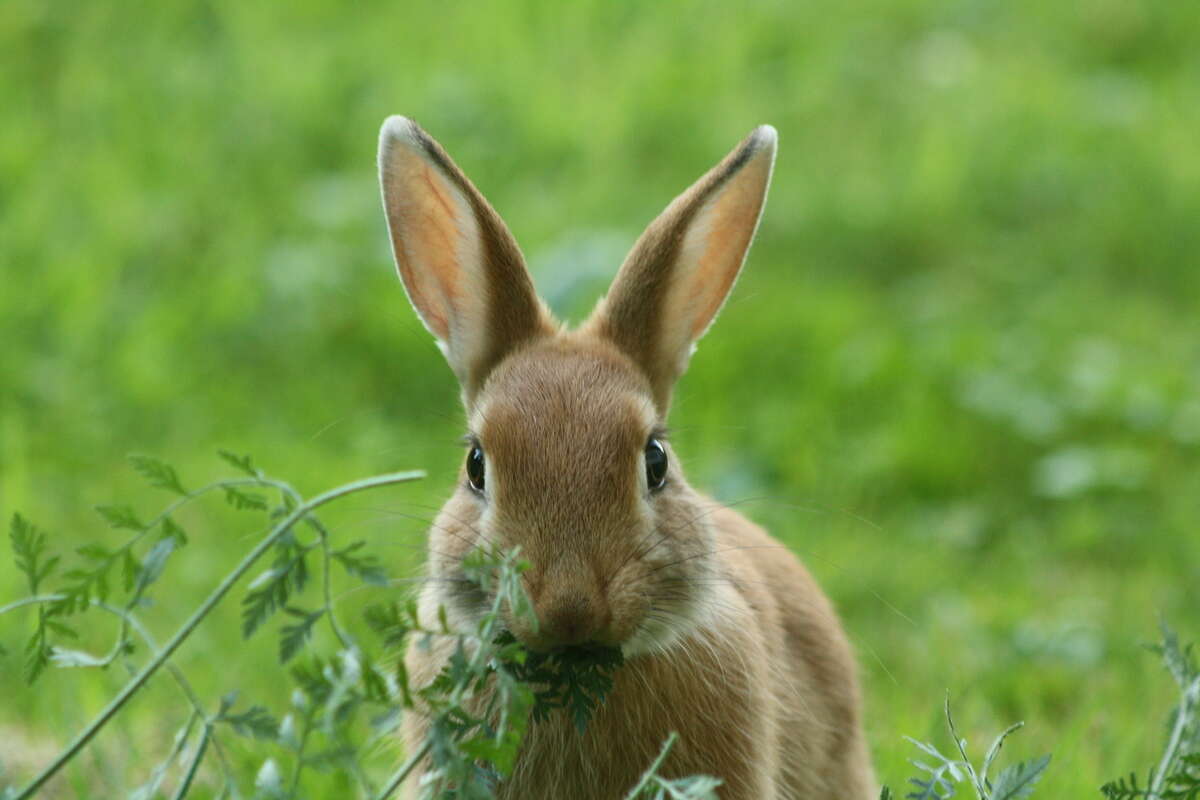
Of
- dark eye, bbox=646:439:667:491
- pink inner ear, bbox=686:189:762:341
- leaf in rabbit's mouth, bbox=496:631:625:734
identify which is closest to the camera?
leaf in rabbit's mouth, bbox=496:631:625:734

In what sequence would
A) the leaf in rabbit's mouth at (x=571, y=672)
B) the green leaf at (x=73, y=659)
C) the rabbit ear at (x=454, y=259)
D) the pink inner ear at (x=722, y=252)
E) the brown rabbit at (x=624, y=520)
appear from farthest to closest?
the pink inner ear at (x=722, y=252)
the rabbit ear at (x=454, y=259)
the brown rabbit at (x=624, y=520)
the leaf in rabbit's mouth at (x=571, y=672)
the green leaf at (x=73, y=659)

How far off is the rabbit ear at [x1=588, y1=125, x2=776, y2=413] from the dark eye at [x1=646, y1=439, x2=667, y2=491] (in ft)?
1.28

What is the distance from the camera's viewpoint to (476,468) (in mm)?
3596

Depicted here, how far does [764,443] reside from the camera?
6.39 meters

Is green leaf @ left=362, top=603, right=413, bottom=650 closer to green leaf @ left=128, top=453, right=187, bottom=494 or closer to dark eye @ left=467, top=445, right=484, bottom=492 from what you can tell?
green leaf @ left=128, top=453, right=187, bottom=494

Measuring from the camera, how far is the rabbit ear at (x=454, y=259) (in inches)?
151

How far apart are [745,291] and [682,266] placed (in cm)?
323

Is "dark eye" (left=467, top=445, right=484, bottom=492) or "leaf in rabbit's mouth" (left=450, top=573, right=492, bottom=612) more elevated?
"dark eye" (left=467, top=445, right=484, bottom=492)

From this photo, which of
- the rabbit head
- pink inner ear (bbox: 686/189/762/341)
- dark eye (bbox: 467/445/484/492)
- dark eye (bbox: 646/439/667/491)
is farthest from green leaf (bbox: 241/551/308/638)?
pink inner ear (bbox: 686/189/762/341)

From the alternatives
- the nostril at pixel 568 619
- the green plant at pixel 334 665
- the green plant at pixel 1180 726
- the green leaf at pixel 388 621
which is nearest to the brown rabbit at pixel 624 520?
the nostril at pixel 568 619

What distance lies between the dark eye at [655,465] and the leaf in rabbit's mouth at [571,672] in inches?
18.2

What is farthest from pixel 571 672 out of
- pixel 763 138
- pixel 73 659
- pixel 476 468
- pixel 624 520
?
pixel 763 138

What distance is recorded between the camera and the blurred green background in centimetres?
544

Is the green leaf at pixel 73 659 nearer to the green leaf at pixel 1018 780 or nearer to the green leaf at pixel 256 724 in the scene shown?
the green leaf at pixel 256 724
